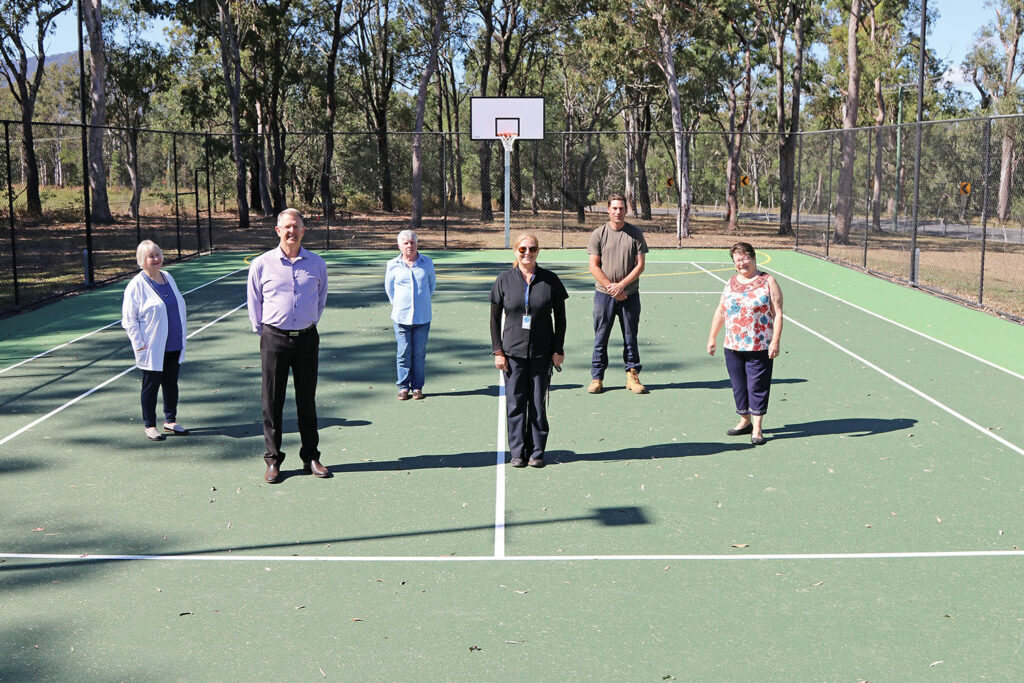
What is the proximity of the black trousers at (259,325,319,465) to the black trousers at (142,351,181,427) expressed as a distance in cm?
174

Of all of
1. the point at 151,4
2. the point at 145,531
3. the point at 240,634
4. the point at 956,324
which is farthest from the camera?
the point at 151,4

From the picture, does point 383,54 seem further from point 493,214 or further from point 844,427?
point 844,427

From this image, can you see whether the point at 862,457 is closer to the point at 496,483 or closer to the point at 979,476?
the point at 979,476

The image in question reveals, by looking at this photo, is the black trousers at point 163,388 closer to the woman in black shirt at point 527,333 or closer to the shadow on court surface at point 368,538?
the shadow on court surface at point 368,538

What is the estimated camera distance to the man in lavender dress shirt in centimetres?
770

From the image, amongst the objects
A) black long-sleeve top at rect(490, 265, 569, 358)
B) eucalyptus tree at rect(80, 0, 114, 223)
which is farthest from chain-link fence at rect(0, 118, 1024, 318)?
black long-sleeve top at rect(490, 265, 569, 358)

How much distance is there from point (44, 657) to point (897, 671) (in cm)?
434

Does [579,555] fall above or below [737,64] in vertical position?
below

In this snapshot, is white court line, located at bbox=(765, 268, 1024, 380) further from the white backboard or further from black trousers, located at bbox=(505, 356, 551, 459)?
the white backboard

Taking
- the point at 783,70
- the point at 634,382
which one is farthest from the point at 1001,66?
the point at 634,382

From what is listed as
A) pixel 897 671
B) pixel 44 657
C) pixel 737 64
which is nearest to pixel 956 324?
pixel 897 671

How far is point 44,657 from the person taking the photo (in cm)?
524

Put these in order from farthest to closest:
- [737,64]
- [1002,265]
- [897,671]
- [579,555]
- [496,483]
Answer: [737,64]
[1002,265]
[496,483]
[579,555]
[897,671]

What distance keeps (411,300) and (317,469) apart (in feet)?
9.00
